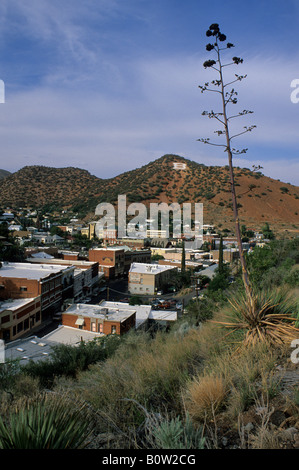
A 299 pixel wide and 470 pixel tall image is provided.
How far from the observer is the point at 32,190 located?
105 meters

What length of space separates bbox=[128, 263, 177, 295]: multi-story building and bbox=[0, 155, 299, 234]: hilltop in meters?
15.8

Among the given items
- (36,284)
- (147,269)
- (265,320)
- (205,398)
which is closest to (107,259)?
(147,269)

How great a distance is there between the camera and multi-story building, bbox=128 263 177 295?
110ft

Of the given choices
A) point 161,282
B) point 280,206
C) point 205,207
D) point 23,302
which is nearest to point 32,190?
point 205,207

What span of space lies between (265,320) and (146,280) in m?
29.7

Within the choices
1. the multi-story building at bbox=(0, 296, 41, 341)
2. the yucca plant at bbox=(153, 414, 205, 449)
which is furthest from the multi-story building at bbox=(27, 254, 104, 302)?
the yucca plant at bbox=(153, 414, 205, 449)

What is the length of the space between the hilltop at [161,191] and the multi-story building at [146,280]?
52.0 feet

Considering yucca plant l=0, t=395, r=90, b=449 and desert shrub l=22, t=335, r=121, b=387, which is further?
desert shrub l=22, t=335, r=121, b=387

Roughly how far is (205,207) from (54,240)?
3147 cm

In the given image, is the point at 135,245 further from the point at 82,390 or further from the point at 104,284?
the point at 82,390

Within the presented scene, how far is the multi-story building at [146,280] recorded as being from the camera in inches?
1319

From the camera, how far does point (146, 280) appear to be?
33.7 meters

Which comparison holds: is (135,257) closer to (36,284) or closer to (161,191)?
(36,284)

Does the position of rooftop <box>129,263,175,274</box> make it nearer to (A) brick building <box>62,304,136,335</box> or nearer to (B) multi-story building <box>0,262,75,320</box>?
(B) multi-story building <box>0,262,75,320</box>
